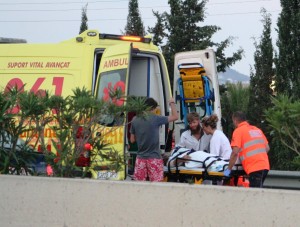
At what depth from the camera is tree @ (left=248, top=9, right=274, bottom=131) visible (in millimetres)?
21234

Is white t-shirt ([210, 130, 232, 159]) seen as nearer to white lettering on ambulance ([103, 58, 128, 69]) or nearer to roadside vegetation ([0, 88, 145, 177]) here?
white lettering on ambulance ([103, 58, 128, 69])

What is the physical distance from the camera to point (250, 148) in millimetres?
9156

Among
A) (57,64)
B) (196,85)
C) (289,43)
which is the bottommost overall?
(196,85)

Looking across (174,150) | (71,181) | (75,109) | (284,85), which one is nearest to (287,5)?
(284,85)

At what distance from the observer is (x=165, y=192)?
609 cm

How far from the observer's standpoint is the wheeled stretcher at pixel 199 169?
936 centimetres

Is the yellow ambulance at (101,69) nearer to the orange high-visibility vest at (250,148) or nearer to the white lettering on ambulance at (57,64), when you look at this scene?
the white lettering on ambulance at (57,64)

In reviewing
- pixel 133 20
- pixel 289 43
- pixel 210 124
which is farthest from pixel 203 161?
pixel 133 20

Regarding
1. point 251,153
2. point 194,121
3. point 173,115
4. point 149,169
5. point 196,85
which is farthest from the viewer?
point 196,85

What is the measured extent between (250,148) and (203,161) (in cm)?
67

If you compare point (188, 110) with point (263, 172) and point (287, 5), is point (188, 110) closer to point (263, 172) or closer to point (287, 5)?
point (263, 172)

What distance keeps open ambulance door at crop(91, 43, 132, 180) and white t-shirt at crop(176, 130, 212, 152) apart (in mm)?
1414

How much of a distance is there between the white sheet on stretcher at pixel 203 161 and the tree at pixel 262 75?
37.5 ft

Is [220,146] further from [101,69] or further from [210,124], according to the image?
[101,69]
